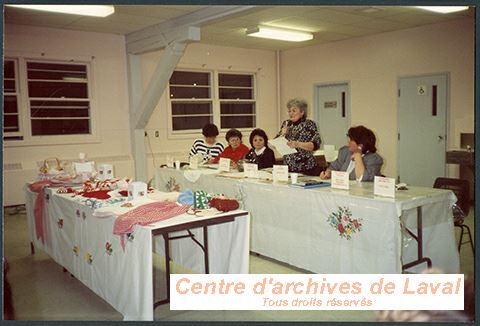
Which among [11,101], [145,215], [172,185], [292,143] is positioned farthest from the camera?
[11,101]

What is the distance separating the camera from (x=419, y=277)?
246 centimetres

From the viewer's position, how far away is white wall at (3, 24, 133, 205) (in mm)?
5852

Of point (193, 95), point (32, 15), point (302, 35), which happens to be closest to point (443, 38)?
point (302, 35)

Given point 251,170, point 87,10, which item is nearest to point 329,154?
point 251,170

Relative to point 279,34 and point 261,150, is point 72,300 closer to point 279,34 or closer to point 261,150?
point 261,150

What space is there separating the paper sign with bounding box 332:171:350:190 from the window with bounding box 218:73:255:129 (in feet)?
16.4

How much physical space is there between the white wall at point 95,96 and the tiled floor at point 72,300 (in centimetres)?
223

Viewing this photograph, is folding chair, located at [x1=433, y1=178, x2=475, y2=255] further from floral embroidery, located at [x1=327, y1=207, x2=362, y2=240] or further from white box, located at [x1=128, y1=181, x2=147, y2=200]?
white box, located at [x1=128, y1=181, x2=147, y2=200]

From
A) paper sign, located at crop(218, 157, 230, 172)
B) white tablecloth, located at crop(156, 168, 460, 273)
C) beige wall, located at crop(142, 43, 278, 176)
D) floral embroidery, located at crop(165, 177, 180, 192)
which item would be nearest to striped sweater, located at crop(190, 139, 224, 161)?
floral embroidery, located at crop(165, 177, 180, 192)

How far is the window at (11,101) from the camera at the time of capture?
586cm

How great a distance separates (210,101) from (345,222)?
17.0 ft

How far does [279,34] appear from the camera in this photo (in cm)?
662

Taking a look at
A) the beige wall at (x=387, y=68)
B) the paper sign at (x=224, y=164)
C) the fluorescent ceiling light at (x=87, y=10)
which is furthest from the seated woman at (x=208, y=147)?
the beige wall at (x=387, y=68)

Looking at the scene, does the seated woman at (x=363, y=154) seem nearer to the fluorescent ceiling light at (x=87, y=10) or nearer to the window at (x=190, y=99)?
the fluorescent ceiling light at (x=87, y=10)
